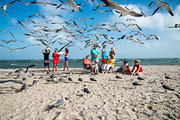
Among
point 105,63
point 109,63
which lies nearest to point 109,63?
point 109,63

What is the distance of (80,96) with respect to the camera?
3.81 m

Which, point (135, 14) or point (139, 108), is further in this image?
point (139, 108)

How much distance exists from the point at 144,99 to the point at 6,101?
4616 millimetres

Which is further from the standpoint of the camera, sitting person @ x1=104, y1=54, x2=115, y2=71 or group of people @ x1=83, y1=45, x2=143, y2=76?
sitting person @ x1=104, y1=54, x2=115, y2=71

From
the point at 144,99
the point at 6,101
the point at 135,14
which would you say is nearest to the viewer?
the point at 135,14

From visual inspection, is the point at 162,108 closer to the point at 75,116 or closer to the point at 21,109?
the point at 75,116

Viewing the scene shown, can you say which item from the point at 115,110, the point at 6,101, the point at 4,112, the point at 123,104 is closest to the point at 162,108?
the point at 123,104

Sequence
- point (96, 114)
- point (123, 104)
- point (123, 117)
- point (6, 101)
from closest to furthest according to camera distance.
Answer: point (123, 117) < point (96, 114) < point (123, 104) < point (6, 101)

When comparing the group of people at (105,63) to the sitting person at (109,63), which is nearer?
the group of people at (105,63)

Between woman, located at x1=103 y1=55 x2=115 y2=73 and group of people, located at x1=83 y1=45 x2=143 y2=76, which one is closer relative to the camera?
group of people, located at x1=83 y1=45 x2=143 y2=76

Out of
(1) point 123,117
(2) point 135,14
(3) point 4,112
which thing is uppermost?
(2) point 135,14

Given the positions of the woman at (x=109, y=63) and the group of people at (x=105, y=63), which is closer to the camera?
the group of people at (x=105, y=63)

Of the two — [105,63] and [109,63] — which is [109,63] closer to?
[109,63]

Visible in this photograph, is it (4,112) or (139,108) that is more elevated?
(139,108)
